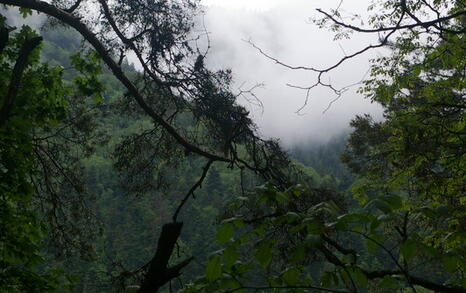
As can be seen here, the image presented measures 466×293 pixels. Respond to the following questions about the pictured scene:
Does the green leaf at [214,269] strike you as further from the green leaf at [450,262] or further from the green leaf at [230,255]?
the green leaf at [450,262]

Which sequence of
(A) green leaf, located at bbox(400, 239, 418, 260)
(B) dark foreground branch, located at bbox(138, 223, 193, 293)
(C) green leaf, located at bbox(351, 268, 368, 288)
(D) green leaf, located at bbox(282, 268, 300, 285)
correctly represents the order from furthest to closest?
(D) green leaf, located at bbox(282, 268, 300, 285)
(C) green leaf, located at bbox(351, 268, 368, 288)
(A) green leaf, located at bbox(400, 239, 418, 260)
(B) dark foreground branch, located at bbox(138, 223, 193, 293)

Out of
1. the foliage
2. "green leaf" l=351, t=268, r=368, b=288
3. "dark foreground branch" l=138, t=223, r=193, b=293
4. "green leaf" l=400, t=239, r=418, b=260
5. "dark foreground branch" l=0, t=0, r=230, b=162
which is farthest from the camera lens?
"dark foreground branch" l=0, t=0, r=230, b=162

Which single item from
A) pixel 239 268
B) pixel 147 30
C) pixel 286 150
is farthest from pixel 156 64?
pixel 239 268

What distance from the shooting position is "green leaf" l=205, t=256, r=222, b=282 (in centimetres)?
138

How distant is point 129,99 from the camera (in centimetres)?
648

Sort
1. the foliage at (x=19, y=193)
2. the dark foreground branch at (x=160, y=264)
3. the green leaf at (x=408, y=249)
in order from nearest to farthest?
the dark foreground branch at (x=160, y=264), the green leaf at (x=408, y=249), the foliage at (x=19, y=193)

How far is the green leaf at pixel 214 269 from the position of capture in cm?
138

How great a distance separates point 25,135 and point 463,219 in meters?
8.66

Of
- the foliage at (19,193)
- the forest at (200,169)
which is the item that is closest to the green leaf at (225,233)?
the forest at (200,169)

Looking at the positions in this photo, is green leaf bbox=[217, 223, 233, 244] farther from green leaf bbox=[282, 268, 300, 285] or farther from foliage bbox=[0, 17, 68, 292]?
foliage bbox=[0, 17, 68, 292]

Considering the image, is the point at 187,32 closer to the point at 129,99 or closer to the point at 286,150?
the point at 129,99

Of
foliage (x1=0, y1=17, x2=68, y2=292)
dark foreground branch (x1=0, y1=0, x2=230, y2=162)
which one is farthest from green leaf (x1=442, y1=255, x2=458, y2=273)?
dark foreground branch (x1=0, y1=0, x2=230, y2=162)

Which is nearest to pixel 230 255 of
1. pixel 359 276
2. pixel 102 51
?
pixel 359 276

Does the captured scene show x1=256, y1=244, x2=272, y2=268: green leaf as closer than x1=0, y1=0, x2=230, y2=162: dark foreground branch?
Yes
